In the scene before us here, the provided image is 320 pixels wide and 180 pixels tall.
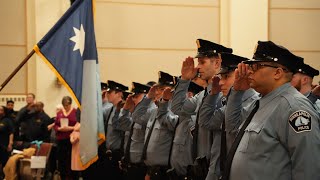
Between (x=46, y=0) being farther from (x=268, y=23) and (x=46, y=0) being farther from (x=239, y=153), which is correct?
(x=239, y=153)

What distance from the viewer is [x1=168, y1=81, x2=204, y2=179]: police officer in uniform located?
5758 millimetres

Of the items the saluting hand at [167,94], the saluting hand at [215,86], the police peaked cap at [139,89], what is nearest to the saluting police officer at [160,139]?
the saluting hand at [167,94]

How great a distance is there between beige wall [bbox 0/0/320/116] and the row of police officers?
3281 mm

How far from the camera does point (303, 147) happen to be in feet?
10.1

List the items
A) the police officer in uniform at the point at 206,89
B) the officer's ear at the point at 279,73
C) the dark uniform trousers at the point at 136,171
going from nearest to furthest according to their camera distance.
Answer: the officer's ear at the point at 279,73, the police officer in uniform at the point at 206,89, the dark uniform trousers at the point at 136,171

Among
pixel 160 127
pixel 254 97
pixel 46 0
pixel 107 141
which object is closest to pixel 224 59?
pixel 254 97

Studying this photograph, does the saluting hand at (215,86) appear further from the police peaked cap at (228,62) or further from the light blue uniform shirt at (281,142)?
the light blue uniform shirt at (281,142)

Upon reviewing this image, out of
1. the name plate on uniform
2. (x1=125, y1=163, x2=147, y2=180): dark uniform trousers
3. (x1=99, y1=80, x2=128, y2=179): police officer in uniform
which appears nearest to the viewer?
(x1=125, y1=163, x2=147, y2=180): dark uniform trousers

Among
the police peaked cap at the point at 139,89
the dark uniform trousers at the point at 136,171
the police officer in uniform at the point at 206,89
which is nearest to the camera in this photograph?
the police officer in uniform at the point at 206,89

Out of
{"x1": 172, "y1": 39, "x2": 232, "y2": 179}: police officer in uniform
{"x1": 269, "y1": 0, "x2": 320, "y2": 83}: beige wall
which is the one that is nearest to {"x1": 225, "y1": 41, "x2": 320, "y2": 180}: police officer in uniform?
{"x1": 172, "y1": 39, "x2": 232, "y2": 179}: police officer in uniform

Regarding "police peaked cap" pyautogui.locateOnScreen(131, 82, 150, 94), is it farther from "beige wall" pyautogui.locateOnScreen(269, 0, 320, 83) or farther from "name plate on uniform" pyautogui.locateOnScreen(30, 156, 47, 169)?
"beige wall" pyautogui.locateOnScreen(269, 0, 320, 83)

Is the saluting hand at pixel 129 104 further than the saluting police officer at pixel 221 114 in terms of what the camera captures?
Yes

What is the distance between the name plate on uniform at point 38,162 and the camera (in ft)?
31.3

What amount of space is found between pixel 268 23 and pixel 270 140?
878cm
